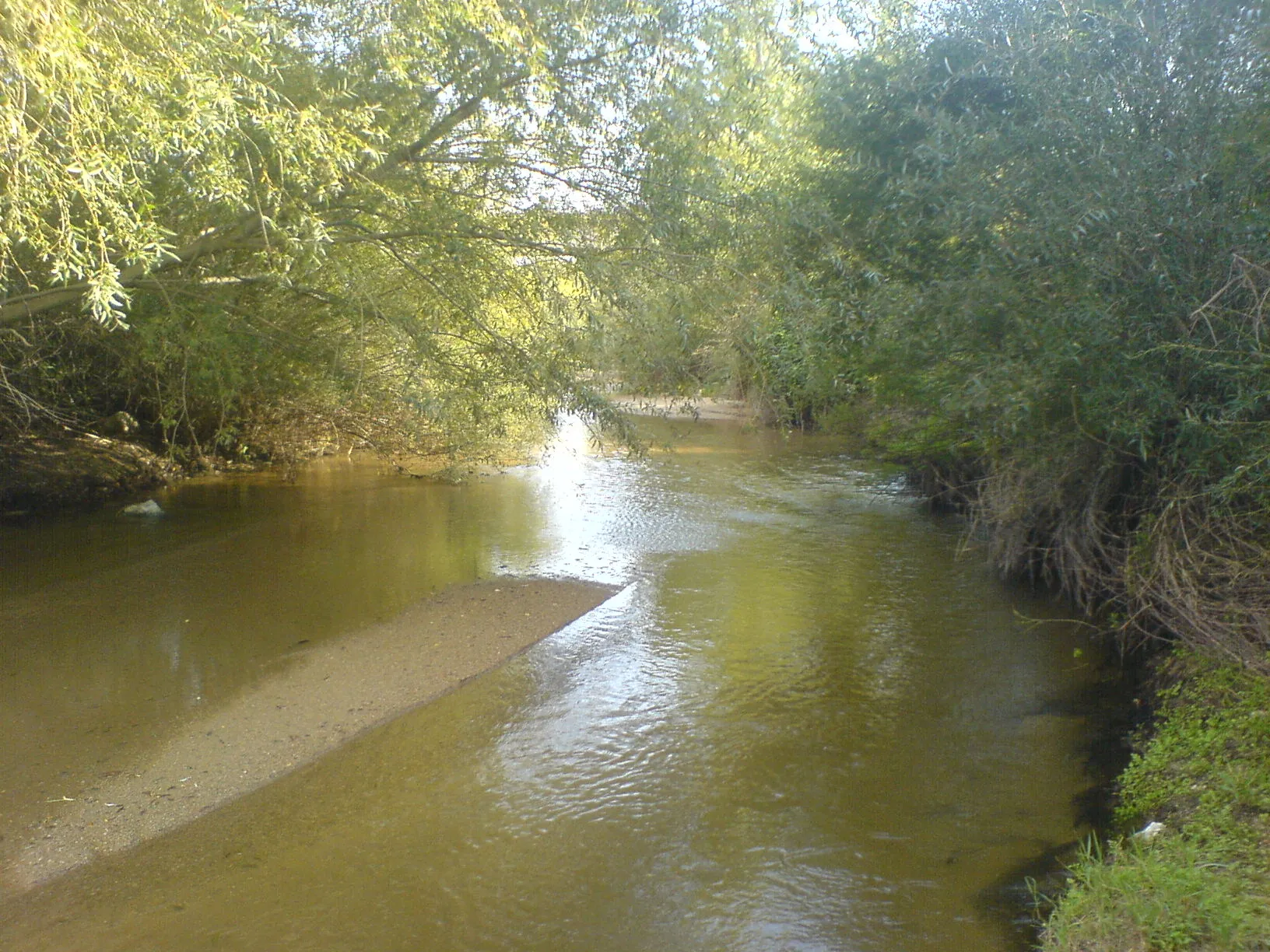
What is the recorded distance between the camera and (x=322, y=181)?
7727 millimetres

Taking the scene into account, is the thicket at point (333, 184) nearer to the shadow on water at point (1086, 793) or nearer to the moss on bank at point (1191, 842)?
the shadow on water at point (1086, 793)

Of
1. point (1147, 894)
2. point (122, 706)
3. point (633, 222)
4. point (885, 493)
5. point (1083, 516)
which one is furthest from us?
point (885, 493)

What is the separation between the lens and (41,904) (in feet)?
15.9

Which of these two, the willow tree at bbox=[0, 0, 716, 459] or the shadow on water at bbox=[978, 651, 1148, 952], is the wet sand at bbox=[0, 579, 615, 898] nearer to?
the willow tree at bbox=[0, 0, 716, 459]

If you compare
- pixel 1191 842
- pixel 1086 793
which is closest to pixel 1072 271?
pixel 1086 793

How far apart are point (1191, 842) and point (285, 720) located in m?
5.79

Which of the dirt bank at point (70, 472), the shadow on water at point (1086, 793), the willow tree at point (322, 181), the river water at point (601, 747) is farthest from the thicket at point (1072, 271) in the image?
the dirt bank at point (70, 472)

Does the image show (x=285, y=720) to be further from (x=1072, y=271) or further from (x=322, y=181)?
(x=1072, y=271)

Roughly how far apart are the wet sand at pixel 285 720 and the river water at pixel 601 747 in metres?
0.21

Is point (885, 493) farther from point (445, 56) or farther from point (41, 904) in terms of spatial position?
point (41, 904)

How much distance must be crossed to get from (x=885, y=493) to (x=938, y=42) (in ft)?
30.4

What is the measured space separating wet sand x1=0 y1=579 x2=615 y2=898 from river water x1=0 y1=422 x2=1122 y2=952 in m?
0.21

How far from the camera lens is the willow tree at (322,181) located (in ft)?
18.1

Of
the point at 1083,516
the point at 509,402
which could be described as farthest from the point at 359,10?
the point at 1083,516
